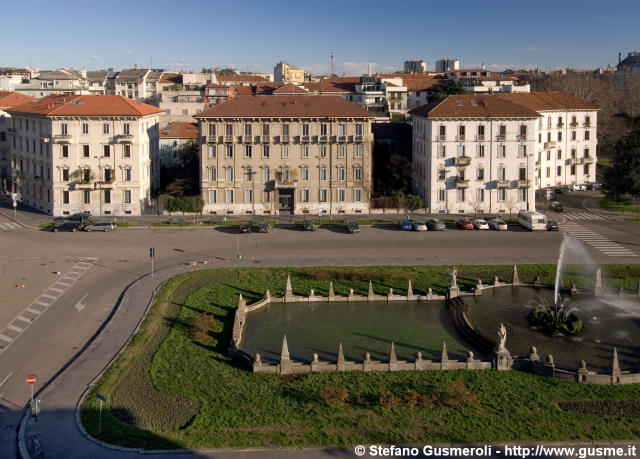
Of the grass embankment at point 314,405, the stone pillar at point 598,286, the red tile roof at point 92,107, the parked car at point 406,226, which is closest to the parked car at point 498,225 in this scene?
the parked car at point 406,226

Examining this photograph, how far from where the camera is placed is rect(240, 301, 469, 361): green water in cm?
3766

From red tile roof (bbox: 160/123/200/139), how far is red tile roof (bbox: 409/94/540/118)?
2881 centimetres

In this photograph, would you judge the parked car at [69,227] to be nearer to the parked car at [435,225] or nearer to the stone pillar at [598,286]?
the parked car at [435,225]

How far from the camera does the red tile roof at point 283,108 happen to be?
2832 inches

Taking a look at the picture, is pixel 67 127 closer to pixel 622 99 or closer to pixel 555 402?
pixel 555 402

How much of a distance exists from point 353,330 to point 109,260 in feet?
73.3

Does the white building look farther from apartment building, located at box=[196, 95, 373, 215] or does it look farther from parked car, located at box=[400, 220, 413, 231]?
parked car, located at box=[400, 220, 413, 231]

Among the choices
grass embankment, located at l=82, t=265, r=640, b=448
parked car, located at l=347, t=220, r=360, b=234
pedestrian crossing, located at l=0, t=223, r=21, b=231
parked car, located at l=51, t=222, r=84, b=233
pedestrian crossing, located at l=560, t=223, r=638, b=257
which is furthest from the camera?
pedestrian crossing, located at l=0, t=223, r=21, b=231

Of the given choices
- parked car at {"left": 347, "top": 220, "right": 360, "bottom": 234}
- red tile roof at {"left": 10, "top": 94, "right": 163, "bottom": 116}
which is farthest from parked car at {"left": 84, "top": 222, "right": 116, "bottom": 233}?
parked car at {"left": 347, "top": 220, "right": 360, "bottom": 234}

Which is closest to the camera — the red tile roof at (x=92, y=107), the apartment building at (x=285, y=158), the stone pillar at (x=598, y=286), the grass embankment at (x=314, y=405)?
the grass embankment at (x=314, y=405)

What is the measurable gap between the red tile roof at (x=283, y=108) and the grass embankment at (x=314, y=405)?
35.9 m

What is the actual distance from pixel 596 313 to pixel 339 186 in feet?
113

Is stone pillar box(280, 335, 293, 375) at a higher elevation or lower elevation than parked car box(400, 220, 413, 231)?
lower

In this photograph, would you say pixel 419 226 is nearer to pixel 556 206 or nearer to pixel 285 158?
pixel 285 158
